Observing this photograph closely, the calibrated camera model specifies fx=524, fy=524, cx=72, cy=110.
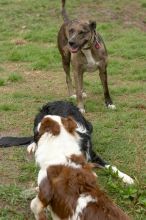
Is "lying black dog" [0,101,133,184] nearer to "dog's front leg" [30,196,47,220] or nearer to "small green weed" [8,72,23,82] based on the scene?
"dog's front leg" [30,196,47,220]

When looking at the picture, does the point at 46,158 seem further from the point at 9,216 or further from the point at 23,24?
the point at 23,24

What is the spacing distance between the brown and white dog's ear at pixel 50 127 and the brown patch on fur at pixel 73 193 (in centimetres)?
29

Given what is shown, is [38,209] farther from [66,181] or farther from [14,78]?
[14,78]

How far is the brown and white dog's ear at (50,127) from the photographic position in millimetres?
4512

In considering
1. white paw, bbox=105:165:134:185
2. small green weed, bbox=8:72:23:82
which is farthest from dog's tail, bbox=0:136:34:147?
small green weed, bbox=8:72:23:82

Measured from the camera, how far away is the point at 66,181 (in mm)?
4164

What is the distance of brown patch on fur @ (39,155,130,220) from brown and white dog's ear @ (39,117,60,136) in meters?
0.29

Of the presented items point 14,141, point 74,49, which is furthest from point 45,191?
point 74,49

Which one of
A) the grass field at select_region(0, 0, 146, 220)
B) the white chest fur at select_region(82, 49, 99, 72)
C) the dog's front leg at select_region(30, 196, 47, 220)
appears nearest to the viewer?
the dog's front leg at select_region(30, 196, 47, 220)

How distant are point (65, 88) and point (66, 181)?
510 cm

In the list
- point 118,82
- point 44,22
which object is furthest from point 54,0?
point 118,82

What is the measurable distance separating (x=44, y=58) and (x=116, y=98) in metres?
2.80

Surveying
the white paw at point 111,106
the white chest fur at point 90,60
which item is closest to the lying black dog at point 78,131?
the white paw at point 111,106

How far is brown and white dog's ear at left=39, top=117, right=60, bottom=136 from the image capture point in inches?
178
